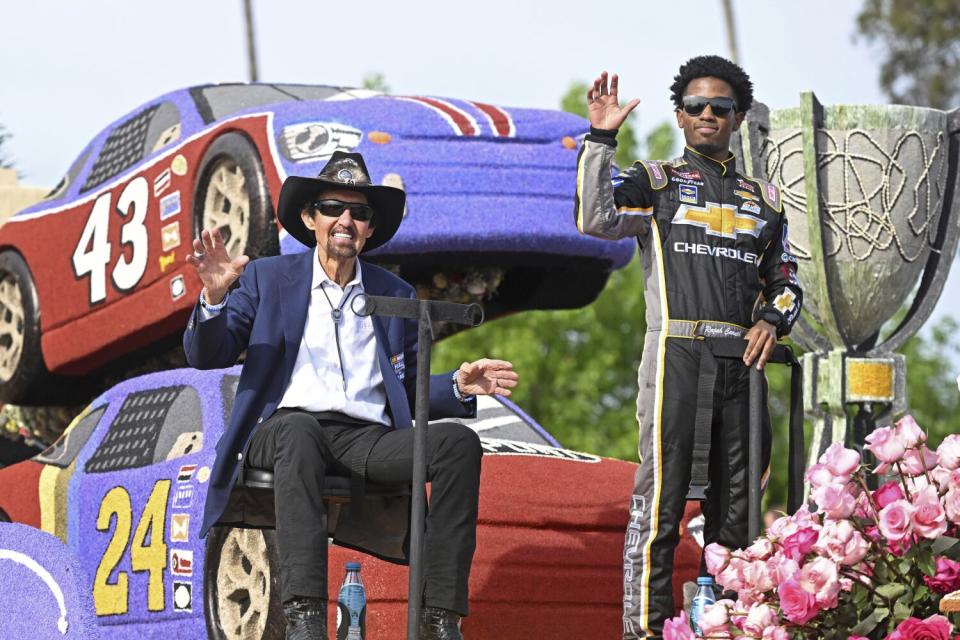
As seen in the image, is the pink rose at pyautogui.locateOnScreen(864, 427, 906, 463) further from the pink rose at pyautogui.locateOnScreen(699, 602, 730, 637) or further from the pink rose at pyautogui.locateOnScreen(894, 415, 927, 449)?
the pink rose at pyautogui.locateOnScreen(699, 602, 730, 637)

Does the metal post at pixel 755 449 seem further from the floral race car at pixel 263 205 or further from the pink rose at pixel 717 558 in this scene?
the floral race car at pixel 263 205

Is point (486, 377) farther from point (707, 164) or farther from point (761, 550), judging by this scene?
point (761, 550)

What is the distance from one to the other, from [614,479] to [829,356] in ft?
8.45

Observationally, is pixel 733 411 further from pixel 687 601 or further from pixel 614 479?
pixel 614 479

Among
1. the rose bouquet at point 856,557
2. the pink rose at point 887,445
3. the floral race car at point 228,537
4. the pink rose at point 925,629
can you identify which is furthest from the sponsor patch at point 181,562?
the pink rose at point 925,629

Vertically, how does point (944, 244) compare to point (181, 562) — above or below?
above

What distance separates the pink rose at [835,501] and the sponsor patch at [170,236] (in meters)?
5.34

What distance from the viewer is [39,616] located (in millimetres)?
5758

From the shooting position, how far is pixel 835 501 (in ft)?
13.2

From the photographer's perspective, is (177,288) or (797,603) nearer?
(797,603)

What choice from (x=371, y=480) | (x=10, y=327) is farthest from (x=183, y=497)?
(x=10, y=327)

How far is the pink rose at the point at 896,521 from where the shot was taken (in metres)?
3.95

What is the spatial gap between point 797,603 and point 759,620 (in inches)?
4.8

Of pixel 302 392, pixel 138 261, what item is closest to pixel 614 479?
pixel 302 392
